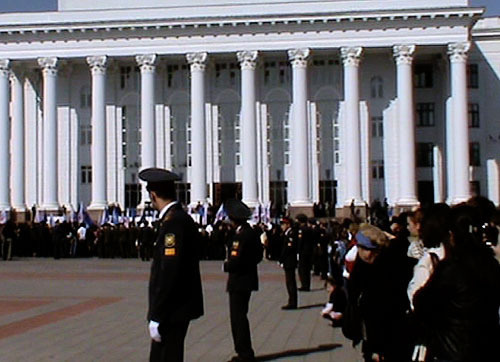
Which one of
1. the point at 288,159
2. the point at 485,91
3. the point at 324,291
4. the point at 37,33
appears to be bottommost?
the point at 324,291

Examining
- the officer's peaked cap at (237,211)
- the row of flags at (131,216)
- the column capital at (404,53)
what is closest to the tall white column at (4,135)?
the row of flags at (131,216)

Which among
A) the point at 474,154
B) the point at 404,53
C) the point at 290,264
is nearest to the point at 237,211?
the point at 290,264

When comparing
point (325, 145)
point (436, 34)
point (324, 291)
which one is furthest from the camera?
point (325, 145)

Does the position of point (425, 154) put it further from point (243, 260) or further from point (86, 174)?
point (243, 260)

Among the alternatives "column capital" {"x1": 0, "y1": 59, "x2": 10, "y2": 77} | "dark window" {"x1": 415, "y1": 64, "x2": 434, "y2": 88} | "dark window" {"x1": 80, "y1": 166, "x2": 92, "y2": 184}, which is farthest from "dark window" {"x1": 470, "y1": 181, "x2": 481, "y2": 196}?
"column capital" {"x1": 0, "y1": 59, "x2": 10, "y2": 77}

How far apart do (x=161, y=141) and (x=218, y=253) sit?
19.9 m

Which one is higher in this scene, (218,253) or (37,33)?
(37,33)

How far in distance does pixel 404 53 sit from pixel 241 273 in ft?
138

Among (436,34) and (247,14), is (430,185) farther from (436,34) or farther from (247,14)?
(247,14)

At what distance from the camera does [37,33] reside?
54312mm

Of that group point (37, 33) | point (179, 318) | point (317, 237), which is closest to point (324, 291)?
point (317, 237)

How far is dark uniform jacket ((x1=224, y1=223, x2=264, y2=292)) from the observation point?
37.7 feet

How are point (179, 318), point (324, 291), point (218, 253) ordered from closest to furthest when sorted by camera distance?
point (179, 318) < point (324, 291) < point (218, 253)

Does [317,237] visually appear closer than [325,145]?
Yes
